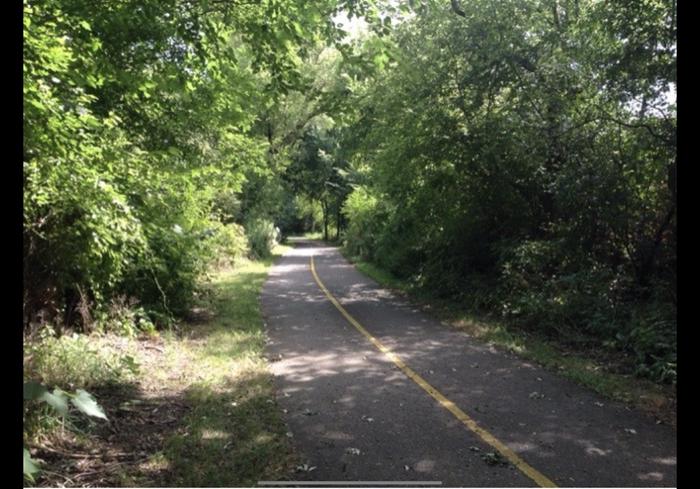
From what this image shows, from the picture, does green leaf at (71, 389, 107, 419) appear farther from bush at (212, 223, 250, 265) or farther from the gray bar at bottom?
bush at (212, 223, 250, 265)

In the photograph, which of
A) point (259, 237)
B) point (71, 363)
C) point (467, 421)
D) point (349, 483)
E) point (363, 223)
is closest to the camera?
point (349, 483)

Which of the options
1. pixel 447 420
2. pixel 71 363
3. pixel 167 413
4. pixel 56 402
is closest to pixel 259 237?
pixel 71 363

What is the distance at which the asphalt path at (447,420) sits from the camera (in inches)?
183

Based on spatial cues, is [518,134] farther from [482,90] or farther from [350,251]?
[350,251]

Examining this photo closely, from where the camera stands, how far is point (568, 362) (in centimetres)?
843

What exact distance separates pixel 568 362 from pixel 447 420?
3460 millimetres

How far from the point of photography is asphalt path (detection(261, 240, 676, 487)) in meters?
4.65

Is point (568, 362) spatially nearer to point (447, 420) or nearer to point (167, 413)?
point (447, 420)

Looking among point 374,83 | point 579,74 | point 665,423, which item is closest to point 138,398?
point 665,423

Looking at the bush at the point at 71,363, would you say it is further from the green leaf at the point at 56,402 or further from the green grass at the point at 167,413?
Answer: the green leaf at the point at 56,402

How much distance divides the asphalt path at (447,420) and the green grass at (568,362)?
9.5 inches

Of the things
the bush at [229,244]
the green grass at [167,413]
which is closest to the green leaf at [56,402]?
the green grass at [167,413]

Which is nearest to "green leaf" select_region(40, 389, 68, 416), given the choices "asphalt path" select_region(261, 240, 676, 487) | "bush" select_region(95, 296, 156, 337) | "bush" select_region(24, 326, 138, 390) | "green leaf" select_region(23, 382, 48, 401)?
"green leaf" select_region(23, 382, 48, 401)

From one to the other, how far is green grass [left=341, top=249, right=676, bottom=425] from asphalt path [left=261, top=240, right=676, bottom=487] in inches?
9.5
